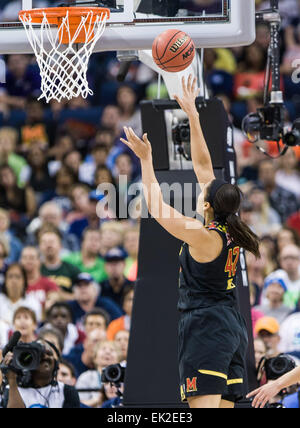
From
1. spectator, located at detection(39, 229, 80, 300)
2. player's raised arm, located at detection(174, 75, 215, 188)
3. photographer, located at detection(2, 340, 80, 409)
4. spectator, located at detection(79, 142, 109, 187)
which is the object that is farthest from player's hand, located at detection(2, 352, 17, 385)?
spectator, located at detection(79, 142, 109, 187)

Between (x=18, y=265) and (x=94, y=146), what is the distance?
314 cm

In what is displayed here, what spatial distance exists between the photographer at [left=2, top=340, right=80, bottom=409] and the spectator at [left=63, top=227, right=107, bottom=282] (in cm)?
357

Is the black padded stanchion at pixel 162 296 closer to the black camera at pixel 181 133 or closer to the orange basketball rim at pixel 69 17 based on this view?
the black camera at pixel 181 133

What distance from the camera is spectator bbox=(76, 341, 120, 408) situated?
26.9 ft

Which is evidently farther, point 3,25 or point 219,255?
point 3,25

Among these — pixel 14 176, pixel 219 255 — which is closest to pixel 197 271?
pixel 219 255

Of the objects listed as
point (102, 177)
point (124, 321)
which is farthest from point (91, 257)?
point (124, 321)

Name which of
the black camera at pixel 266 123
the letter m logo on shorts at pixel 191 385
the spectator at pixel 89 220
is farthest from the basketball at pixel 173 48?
the spectator at pixel 89 220

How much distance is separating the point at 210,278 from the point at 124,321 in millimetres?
3785

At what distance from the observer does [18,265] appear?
32.8 ft

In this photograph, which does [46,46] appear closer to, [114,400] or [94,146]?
[114,400]

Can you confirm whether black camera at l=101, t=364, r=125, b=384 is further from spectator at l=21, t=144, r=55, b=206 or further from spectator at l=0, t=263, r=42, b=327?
spectator at l=21, t=144, r=55, b=206

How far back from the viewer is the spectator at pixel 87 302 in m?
9.74
